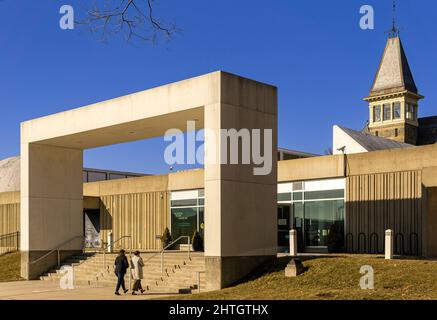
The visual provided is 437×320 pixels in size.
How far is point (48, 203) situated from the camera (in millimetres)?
27641

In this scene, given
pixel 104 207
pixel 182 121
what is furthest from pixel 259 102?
pixel 104 207

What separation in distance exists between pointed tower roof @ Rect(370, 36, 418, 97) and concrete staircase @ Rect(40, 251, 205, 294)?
285 ft

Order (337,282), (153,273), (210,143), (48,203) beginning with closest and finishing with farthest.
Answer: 1. (337,282)
2. (210,143)
3. (153,273)
4. (48,203)

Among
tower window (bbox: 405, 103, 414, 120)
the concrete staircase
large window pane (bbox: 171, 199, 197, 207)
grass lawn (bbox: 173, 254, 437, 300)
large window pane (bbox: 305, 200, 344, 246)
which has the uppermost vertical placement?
tower window (bbox: 405, 103, 414, 120)

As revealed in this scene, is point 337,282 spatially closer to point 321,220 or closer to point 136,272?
point 136,272

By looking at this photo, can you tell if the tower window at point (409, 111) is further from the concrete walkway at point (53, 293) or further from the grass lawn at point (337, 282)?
the grass lawn at point (337, 282)

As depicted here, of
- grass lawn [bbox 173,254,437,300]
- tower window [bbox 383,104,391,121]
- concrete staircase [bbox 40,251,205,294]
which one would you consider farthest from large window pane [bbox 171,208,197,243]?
tower window [bbox 383,104,391,121]

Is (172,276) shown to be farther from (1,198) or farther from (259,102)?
(1,198)

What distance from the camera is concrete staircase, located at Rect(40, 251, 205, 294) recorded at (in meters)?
20.0

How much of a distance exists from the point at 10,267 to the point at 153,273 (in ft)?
33.7

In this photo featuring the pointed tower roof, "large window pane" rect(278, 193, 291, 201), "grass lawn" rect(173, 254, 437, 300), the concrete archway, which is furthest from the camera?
the pointed tower roof

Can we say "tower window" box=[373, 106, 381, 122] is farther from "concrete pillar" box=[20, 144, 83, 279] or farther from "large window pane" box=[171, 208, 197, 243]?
"concrete pillar" box=[20, 144, 83, 279]

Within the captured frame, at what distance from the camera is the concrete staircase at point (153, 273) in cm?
2002
